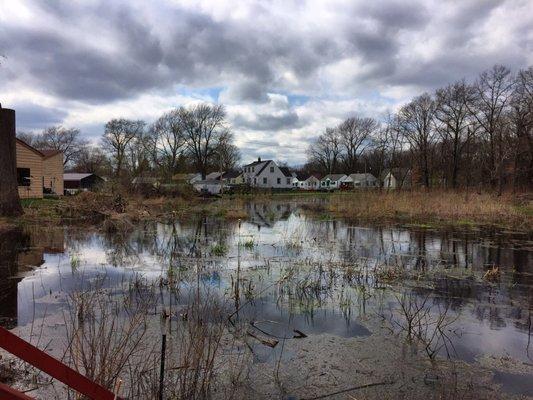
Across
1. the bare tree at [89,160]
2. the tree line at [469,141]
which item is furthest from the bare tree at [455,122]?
the bare tree at [89,160]

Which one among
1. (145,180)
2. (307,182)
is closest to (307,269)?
(145,180)

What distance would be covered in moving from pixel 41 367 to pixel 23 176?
32.8 metres

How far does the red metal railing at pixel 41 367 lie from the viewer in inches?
82.5

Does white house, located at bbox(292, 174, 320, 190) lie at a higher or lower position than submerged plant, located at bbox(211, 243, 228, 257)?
higher

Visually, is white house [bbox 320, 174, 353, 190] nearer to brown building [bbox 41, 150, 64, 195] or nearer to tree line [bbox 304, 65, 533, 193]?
tree line [bbox 304, 65, 533, 193]

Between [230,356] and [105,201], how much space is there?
20.5 metres

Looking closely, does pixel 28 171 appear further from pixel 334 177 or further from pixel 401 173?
pixel 334 177

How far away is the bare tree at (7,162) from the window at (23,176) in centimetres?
1367

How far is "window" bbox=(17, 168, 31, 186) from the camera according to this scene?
Answer: 30411 mm

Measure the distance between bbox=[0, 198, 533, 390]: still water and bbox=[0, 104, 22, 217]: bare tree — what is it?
2568 millimetres

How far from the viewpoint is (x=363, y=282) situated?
28.6ft

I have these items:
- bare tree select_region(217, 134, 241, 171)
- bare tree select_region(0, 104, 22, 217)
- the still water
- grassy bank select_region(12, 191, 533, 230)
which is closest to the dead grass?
grassy bank select_region(12, 191, 533, 230)

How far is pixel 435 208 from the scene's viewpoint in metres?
24.4

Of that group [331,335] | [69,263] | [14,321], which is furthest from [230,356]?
[69,263]
